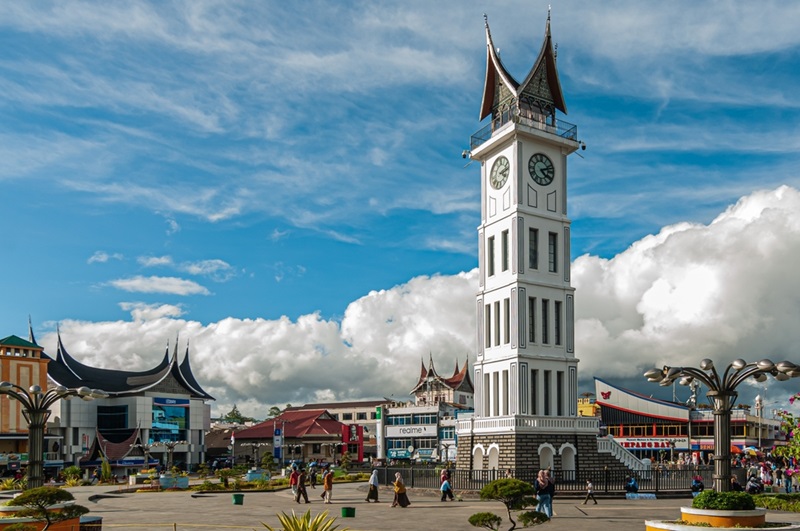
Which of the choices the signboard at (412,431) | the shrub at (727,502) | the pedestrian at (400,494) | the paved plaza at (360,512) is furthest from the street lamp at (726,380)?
the signboard at (412,431)

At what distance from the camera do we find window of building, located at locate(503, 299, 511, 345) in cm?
4988

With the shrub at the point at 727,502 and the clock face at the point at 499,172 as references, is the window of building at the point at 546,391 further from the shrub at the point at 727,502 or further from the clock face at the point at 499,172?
the shrub at the point at 727,502

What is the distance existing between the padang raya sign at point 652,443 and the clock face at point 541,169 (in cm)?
3839

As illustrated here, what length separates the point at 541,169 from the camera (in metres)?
52.7

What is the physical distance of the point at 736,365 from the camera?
21.6 meters

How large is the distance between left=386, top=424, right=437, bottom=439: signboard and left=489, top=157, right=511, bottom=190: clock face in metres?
43.8

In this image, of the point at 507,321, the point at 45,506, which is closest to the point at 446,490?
the point at 507,321

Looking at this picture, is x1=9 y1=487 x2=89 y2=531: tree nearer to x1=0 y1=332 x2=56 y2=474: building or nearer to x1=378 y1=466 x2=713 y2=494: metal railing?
x1=378 y1=466 x2=713 y2=494: metal railing

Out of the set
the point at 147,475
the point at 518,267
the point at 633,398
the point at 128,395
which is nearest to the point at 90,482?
the point at 147,475

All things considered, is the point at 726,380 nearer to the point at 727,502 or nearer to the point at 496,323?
the point at 727,502

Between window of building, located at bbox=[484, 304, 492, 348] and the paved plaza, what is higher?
window of building, located at bbox=[484, 304, 492, 348]

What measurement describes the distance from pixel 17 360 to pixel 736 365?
68.8m

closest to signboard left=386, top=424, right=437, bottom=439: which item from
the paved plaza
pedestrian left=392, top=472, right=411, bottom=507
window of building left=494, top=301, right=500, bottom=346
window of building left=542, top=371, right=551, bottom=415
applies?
window of building left=494, top=301, right=500, bottom=346

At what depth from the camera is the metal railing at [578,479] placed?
130 feet
